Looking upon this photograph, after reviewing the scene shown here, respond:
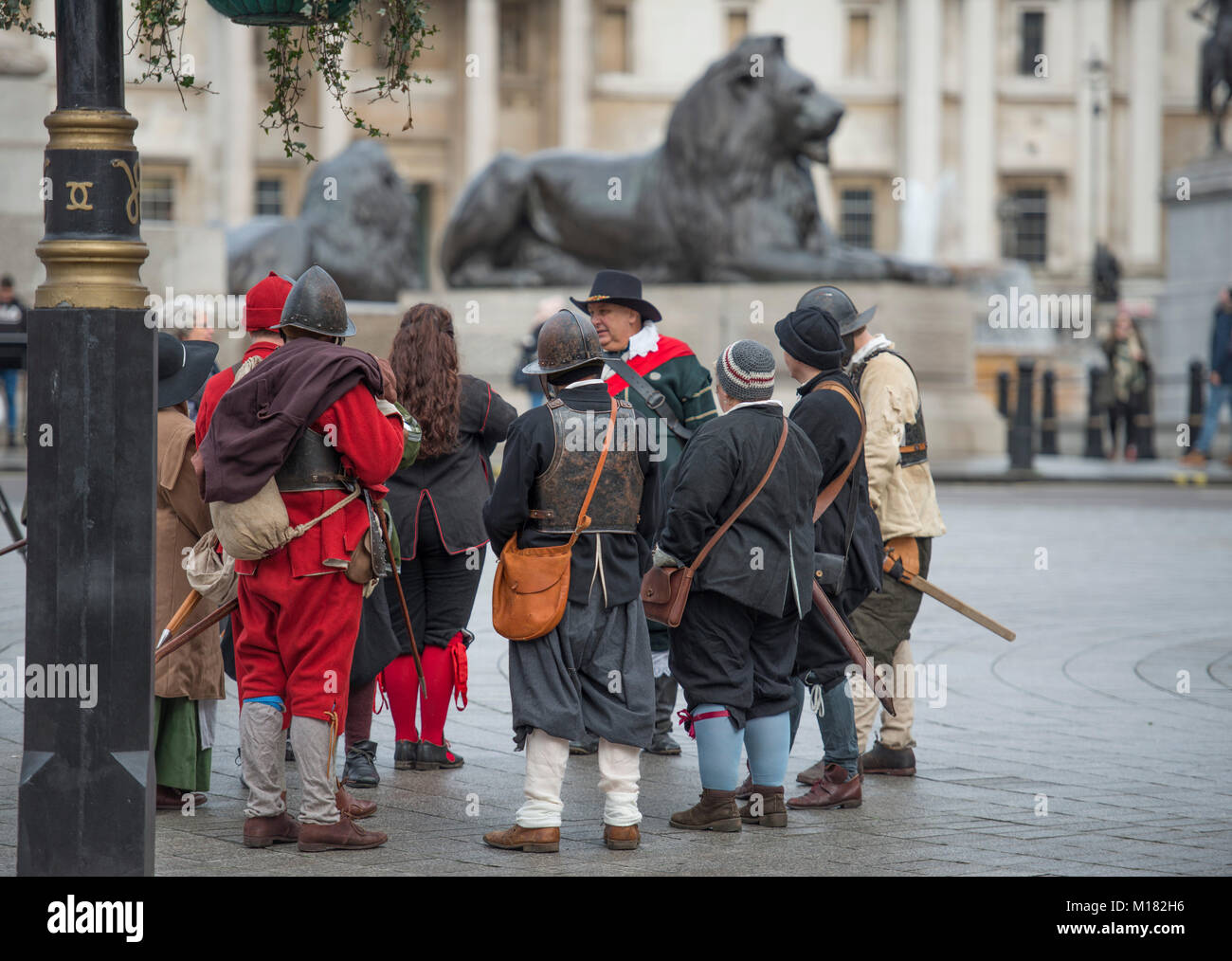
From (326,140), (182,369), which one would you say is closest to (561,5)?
(326,140)

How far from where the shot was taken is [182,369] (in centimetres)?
635

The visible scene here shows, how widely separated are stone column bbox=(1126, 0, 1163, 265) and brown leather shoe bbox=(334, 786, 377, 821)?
62821 mm

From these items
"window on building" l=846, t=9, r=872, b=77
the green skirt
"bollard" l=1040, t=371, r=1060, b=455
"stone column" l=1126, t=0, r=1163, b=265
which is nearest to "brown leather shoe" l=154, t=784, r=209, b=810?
the green skirt

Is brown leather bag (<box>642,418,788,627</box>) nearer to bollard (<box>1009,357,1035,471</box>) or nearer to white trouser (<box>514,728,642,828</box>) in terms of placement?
white trouser (<box>514,728,642,828</box>)

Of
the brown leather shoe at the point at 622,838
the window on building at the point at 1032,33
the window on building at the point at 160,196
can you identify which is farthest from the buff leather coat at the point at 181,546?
the window on building at the point at 1032,33

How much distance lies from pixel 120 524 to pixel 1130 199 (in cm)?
6529

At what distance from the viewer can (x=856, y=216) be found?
65.5 m

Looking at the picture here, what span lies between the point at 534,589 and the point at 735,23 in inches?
2412

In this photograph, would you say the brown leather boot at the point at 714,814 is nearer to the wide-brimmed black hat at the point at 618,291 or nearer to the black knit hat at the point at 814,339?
the black knit hat at the point at 814,339

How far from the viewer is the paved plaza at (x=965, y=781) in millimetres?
Answer: 5348

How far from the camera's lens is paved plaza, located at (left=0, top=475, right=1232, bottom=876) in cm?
535

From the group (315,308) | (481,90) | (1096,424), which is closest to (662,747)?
(315,308)

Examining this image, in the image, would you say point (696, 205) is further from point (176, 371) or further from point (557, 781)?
point (557, 781)
